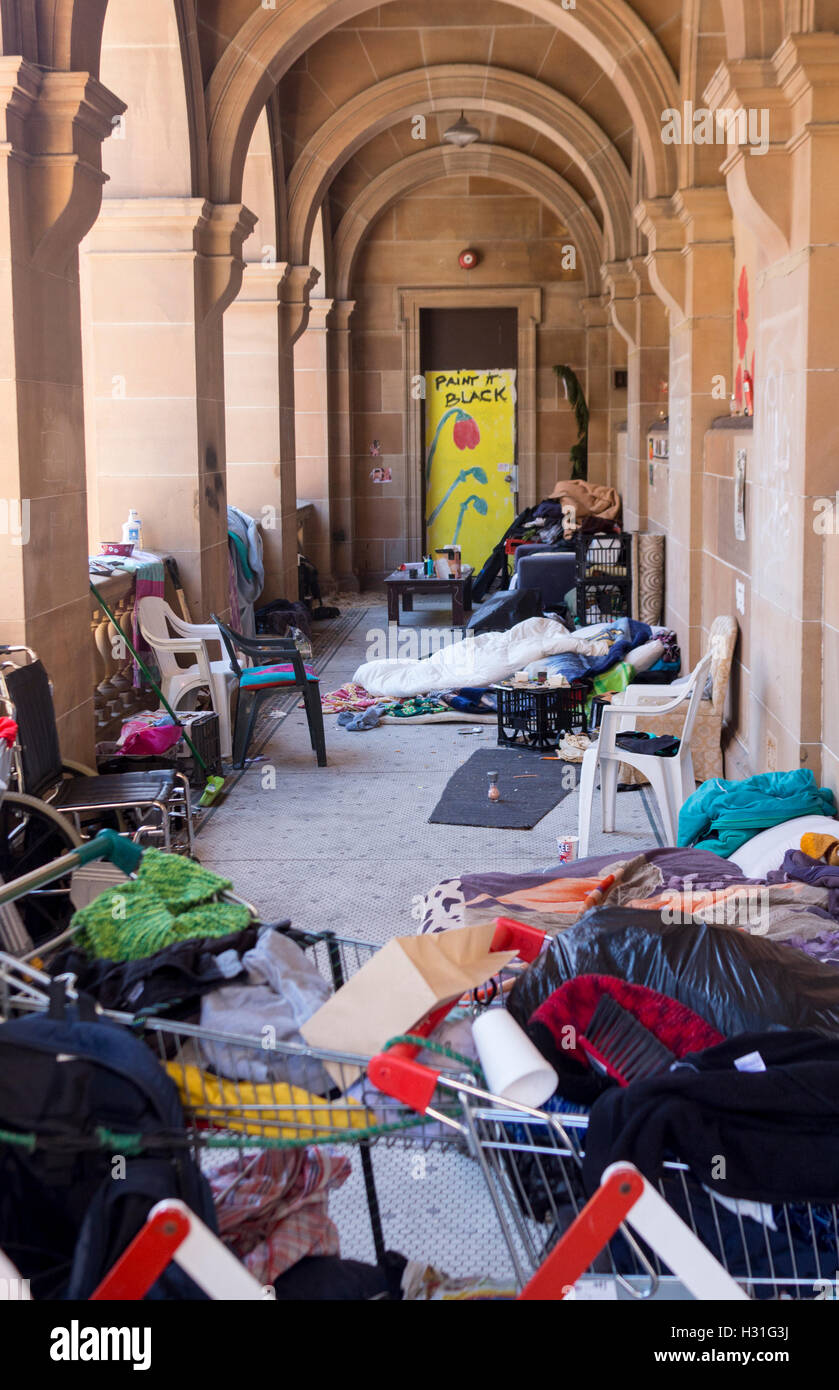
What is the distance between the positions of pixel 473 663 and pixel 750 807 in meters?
4.80

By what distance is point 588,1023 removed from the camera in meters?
2.54

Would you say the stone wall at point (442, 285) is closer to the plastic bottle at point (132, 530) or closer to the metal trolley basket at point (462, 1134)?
the plastic bottle at point (132, 530)

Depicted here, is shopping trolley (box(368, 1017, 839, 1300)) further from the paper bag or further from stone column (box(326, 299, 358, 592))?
stone column (box(326, 299, 358, 592))

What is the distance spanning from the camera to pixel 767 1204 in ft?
7.30

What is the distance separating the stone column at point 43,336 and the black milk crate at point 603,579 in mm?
6146

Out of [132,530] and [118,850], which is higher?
[132,530]

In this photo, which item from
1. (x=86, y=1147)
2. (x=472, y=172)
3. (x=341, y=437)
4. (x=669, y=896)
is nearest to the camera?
(x=86, y=1147)

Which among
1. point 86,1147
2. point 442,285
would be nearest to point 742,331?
point 86,1147

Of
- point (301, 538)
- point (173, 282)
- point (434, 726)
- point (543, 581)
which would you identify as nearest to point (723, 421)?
A: point (434, 726)

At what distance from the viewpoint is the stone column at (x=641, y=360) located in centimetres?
1157

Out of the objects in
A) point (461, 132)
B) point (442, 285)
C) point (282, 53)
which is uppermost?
point (461, 132)

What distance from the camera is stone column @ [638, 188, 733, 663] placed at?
8180 millimetres

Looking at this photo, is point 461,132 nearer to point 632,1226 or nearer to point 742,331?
→ point 742,331

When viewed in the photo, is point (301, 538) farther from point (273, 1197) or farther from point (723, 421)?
point (273, 1197)
